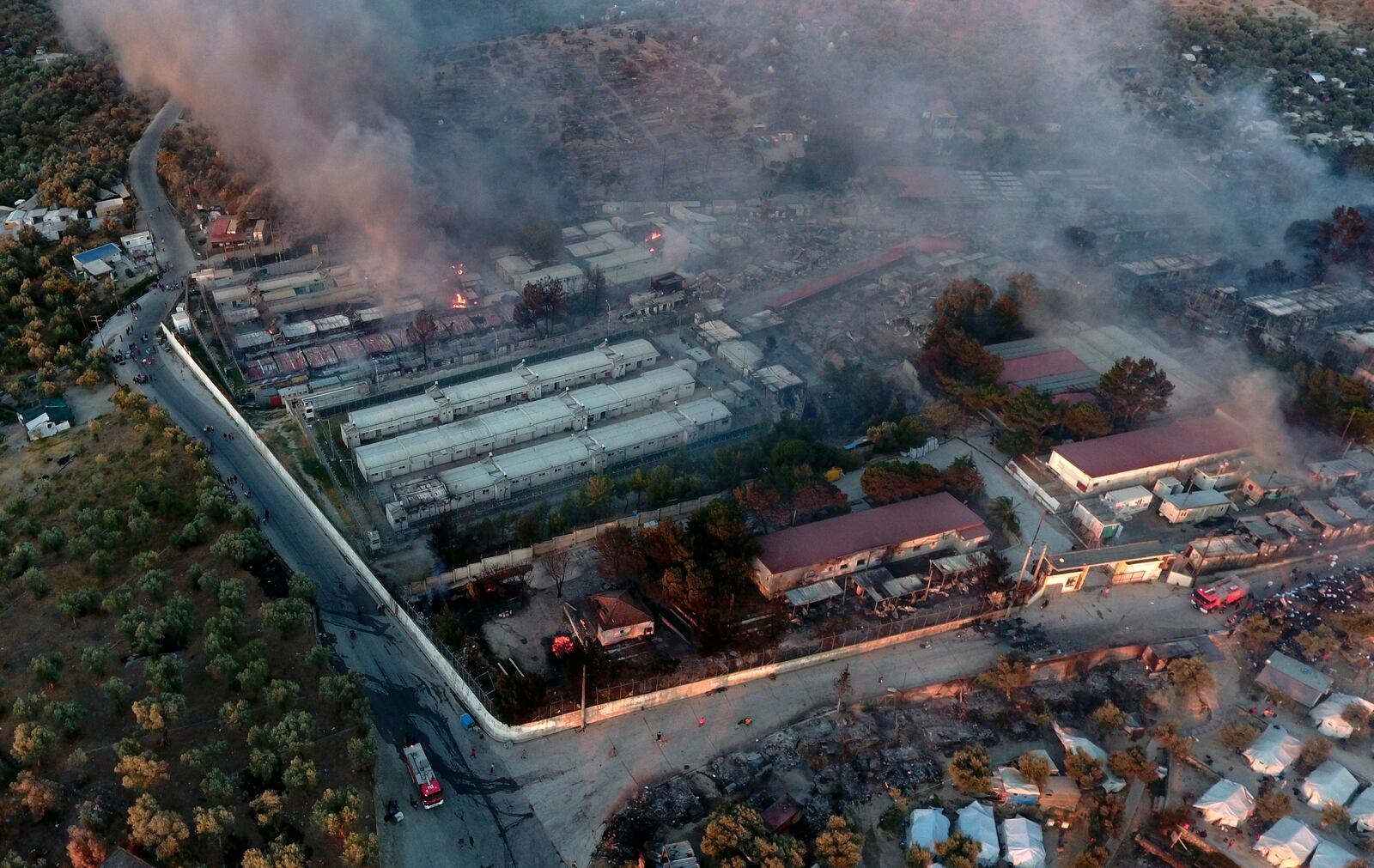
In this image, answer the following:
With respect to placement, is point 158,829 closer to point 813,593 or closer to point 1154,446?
point 813,593

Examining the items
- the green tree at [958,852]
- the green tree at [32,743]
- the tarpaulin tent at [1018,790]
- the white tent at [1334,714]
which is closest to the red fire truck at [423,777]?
the green tree at [32,743]

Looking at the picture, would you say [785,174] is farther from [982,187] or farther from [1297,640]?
[1297,640]

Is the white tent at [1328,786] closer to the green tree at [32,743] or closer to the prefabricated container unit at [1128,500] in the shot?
the prefabricated container unit at [1128,500]

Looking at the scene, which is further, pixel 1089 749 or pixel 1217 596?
pixel 1217 596

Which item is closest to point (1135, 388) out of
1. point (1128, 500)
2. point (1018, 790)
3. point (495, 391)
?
point (1128, 500)

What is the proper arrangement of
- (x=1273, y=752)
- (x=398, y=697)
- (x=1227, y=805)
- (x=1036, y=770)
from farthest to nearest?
(x=398, y=697) → (x=1273, y=752) → (x=1036, y=770) → (x=1227, y=805)

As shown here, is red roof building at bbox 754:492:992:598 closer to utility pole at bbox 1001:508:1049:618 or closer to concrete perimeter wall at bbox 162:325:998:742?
utility pole at bbox 1001:508:1049:618

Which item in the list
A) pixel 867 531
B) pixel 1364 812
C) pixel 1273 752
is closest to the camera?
pixel 1364 812
